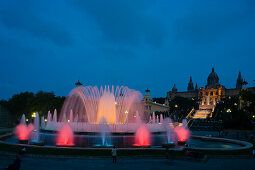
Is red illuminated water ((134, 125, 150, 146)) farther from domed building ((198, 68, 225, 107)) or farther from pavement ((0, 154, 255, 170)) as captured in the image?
domed building ((198, 68, 225, 107))

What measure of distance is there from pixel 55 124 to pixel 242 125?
34.9 m

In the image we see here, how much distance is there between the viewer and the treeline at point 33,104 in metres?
54.8

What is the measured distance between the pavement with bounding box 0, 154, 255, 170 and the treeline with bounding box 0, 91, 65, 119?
43.1 metres

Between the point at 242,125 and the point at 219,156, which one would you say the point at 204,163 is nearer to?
the point at 219,156

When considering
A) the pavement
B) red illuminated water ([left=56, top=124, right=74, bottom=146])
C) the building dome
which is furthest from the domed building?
the pavement

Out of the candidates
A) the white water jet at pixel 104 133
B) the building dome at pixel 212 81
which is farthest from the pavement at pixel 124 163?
the building dome at pixel 212 81

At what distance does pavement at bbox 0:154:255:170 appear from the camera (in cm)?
1162

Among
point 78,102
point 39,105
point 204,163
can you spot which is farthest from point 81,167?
point 78,102

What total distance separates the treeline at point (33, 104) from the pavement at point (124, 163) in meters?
43.1

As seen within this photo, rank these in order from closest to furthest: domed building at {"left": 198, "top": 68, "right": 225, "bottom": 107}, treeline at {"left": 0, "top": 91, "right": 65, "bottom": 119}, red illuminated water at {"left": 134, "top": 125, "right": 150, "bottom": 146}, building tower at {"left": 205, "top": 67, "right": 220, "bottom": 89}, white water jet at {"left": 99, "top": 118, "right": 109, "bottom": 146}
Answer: white water jet at {"left": 99, "top": 118, "right": 109, "bottom": 146} → red illuminated water at {"left": 134, "top": 125, "right": 150, "bottom": 146} → treeline at {"left": 0, "top": 91, "right": 65, "bottom": 119} → domed building at {"left": 198, "top": 68, "right": 225, "bottom": 107} → building tower at {"left": 205, "top": 67, "right": 220, "bottom": 89}

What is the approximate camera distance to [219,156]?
14562mm

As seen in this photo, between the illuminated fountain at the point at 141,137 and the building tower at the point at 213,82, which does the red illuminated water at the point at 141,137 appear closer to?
the illuminated fountain at the point at 141,137

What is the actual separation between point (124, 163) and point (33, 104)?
48430 millimetres

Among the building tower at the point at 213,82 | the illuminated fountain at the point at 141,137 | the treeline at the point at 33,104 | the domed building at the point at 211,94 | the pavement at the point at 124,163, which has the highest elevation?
the building tower at the point at 213,82
